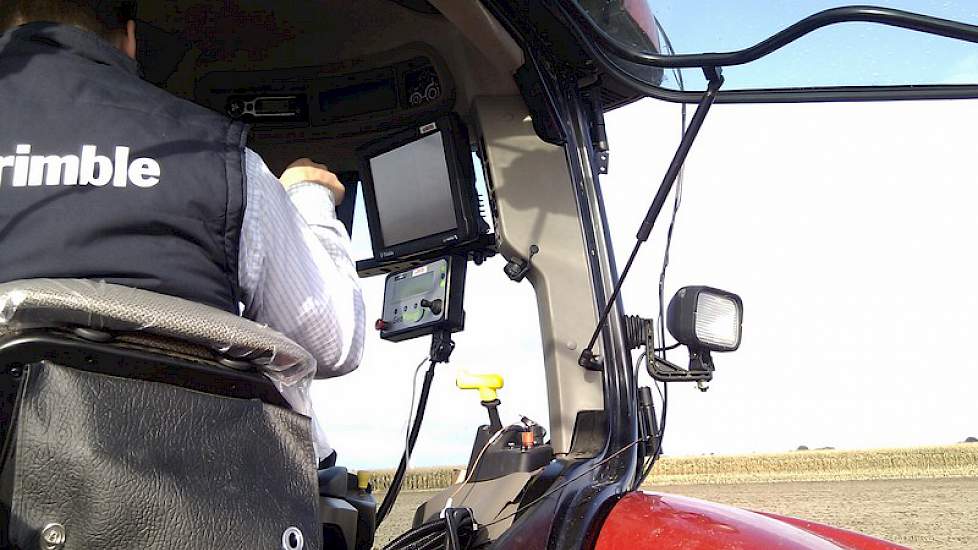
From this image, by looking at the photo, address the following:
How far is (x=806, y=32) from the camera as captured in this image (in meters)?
1.38

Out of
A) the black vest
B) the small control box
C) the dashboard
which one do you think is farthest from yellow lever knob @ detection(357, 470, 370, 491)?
the dashboard

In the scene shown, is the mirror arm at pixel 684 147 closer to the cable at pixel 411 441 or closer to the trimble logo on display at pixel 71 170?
the trimble logo on display at pixel 71 170

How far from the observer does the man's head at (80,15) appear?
4.84ft

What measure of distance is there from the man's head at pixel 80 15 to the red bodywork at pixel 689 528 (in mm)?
1297

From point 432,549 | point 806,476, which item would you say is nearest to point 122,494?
point 432,549

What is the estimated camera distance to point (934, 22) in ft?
4.09

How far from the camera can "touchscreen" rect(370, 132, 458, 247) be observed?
2.79 metres

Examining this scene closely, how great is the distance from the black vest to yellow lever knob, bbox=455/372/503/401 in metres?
0.90

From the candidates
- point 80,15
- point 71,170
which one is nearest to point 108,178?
point 71,170

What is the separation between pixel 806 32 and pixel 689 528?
894mm

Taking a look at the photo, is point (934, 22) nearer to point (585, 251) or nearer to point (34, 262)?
point (585, 251)

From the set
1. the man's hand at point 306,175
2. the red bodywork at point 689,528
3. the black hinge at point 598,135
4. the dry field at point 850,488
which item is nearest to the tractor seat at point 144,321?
the man's hand at point 306,175

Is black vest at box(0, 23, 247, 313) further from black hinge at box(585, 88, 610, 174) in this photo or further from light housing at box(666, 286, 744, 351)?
black hinge at box(585, 88, 610, 174)

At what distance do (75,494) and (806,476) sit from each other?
116 ft
